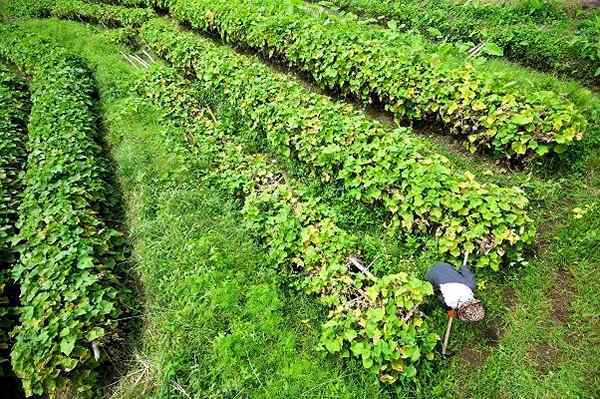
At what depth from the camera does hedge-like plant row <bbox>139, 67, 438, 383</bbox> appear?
466 centimetres

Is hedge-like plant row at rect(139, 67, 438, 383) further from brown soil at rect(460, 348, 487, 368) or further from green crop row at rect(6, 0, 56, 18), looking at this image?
green crop row at rect(6, 0, 56, 18)

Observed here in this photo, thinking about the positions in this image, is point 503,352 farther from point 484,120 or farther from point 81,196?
point 81,196

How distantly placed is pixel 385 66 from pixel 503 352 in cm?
592

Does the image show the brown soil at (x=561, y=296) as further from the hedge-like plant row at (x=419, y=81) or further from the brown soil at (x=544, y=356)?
the hedge-like plant row at (x=419, y=81)

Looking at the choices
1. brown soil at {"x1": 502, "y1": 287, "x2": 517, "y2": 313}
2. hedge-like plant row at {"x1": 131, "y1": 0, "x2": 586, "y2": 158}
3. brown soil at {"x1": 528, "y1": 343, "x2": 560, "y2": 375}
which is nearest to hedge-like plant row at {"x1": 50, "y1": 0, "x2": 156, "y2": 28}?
hedge-like plant row at {"x1": 131, "y1": 0, "x2": 586, "y2": 158}

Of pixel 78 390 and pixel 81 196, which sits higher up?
pixel 81 196

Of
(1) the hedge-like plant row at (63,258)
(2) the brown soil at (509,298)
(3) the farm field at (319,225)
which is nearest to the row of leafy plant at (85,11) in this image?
(3) the farm field at (319,225)

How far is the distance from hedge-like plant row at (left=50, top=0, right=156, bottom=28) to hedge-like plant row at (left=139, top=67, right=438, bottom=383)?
11.0 m

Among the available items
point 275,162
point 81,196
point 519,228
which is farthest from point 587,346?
point 81,196

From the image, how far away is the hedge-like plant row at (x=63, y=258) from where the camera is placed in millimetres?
5211

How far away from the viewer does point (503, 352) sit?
487 centimetres

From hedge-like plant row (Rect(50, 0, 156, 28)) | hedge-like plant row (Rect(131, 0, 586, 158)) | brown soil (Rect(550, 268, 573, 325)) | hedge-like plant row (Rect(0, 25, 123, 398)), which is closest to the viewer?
brown soil (Rect(550, 268, 573, 325))

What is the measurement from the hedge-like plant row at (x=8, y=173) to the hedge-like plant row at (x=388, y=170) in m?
4.94

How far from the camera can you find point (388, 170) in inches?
256
